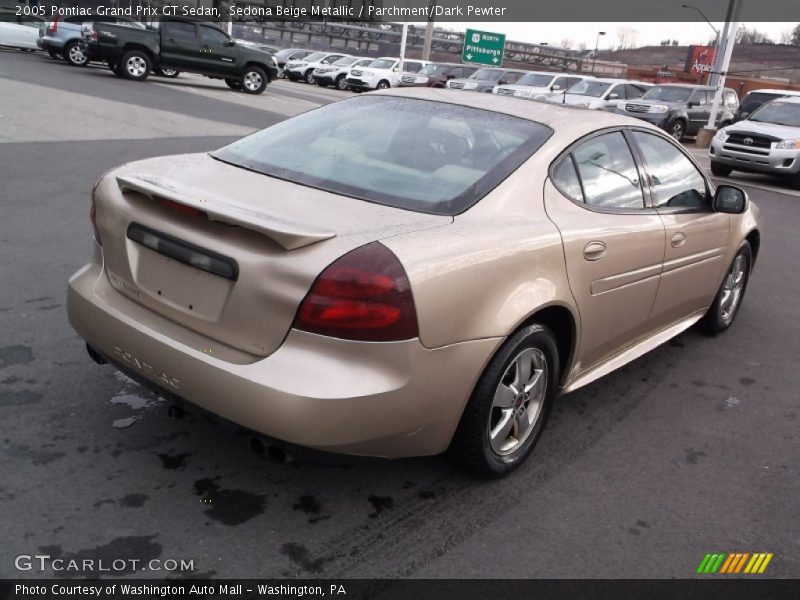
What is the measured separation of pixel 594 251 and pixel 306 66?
35848 mm

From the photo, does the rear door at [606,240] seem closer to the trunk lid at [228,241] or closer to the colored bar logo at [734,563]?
the trunk lid at [228,241]

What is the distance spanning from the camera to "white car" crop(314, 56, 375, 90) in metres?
35.4

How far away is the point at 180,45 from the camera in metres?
20.5

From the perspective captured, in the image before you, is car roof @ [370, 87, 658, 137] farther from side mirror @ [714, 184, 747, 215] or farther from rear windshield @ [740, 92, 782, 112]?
rear windshield @ [740, 92, 782, 112]

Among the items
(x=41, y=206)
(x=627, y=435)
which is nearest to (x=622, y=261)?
(x=627, y=435)

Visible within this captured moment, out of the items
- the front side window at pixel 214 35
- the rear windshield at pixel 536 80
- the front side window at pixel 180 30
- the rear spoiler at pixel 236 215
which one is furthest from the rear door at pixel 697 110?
the rear spoiler at pixel 236 215

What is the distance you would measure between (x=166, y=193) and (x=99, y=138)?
27.8ft

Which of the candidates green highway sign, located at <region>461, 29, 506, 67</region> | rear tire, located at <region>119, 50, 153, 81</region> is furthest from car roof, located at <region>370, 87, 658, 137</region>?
green highway sign, located at <region>461, 29, 506, 67</region>

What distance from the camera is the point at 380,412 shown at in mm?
2605

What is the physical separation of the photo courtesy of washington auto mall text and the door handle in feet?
0.05

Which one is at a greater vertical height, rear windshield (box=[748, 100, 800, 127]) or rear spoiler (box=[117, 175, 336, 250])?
rear windshield (box=[748, 100, 800, 127])

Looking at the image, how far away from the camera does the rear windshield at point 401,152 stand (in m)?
→ 3.18

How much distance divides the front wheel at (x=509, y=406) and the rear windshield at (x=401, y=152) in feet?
2.09

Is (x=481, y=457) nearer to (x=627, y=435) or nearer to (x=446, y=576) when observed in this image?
(x=446, y=576)
